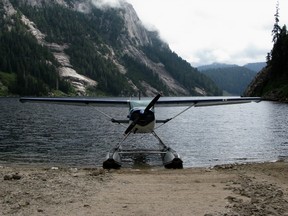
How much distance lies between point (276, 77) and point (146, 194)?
96.3m

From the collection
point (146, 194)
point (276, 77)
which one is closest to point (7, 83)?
point (276, 77)

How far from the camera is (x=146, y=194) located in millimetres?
10773

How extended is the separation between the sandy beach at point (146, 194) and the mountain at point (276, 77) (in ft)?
260

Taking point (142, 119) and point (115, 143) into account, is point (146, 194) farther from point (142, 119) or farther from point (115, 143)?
point (115, 143)

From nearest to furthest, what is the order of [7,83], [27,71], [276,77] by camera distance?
[276,77] < [7,83] < [27,71]

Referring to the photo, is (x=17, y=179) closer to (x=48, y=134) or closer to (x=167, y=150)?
(x=167, y=150)

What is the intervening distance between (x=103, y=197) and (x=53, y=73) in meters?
183

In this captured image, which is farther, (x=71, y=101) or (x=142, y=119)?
(x=71, y=101)

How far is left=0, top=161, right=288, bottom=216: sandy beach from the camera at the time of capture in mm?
9039

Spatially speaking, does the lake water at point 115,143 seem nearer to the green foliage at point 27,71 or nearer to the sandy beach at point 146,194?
the sandy beach at point 146,194

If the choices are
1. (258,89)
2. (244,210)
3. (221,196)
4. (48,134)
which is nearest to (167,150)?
(221,196)

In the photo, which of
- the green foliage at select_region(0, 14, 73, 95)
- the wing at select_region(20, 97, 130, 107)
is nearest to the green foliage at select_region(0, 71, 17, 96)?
the green foliage at select_region(0, 14, 73, 95)

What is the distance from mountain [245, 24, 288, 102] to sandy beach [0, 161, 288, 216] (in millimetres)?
79109

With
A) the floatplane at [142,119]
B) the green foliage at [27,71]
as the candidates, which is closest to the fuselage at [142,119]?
the floatplane at [142,119]
